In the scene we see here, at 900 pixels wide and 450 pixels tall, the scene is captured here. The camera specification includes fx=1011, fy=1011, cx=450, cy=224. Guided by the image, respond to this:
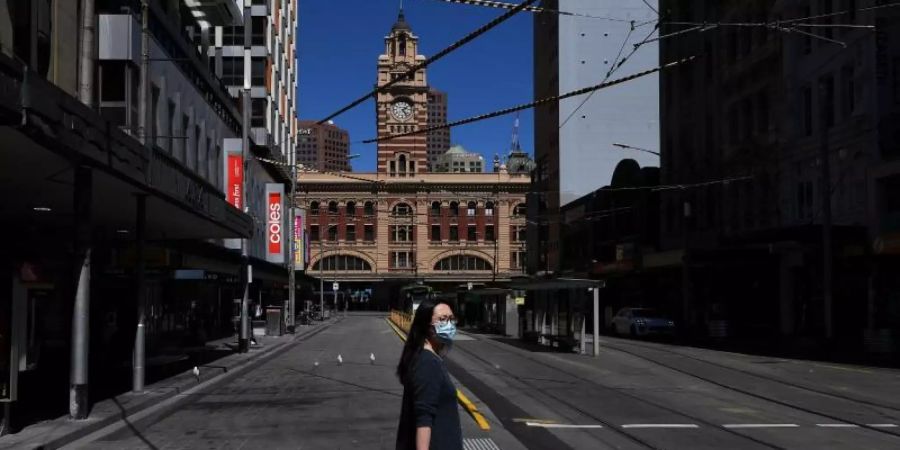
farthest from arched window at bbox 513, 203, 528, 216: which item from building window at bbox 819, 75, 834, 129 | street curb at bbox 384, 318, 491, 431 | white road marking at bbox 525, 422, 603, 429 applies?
white road marking at bbox 525, 422, 603, 429

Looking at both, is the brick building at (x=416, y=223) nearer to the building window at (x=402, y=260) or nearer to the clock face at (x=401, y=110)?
the building window at (x=402, y=260)

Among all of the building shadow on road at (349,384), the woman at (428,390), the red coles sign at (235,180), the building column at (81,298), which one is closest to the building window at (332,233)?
the red coles sign at (235,180)

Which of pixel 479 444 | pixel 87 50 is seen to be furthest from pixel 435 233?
pixel 479 444

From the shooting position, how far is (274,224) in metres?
53.8

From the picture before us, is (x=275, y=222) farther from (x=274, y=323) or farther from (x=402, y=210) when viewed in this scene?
(x=402, y=210)

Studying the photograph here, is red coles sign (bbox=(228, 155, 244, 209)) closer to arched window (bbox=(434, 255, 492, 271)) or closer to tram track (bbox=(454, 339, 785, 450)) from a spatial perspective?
tram track (bbox=(454, 339, 785, 450))

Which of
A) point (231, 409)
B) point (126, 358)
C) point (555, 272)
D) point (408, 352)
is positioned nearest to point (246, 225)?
point (126, 358)

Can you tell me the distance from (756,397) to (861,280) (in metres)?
23.0

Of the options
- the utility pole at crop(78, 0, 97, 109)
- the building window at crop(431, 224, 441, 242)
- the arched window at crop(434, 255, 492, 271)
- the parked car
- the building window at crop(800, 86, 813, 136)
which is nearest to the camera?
the utility pole at crop(78, 0, 97, 109)

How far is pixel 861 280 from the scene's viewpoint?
39.2 metres

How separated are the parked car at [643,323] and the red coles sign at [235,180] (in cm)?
1988

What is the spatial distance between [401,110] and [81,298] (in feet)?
259

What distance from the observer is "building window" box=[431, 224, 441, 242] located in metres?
119

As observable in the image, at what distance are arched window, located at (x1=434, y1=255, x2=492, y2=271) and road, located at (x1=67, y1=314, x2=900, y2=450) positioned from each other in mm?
90444
